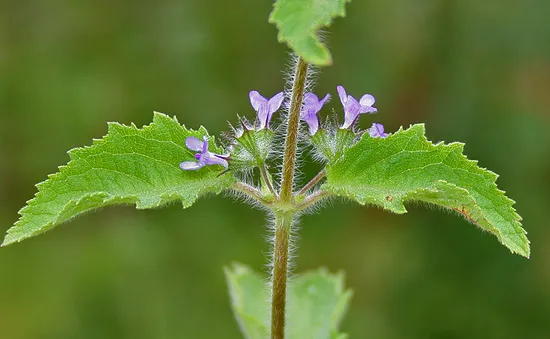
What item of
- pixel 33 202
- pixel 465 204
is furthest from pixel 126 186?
pixel 465 204

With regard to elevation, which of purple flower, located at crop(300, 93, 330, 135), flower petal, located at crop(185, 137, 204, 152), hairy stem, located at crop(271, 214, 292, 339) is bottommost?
hairy stem, located at crop(271, 214, 292, 339)

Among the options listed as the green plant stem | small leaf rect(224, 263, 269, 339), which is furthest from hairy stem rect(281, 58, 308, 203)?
small leaf rect(224, 263, 269, 339)

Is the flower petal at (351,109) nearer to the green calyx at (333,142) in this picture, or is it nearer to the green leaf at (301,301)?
the green calyx at (333,142)

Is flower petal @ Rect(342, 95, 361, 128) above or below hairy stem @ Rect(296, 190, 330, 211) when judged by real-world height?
above

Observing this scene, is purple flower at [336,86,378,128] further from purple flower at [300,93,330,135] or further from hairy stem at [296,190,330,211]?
hairy stem at [296,190,330,211]

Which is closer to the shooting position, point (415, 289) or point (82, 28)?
point (415, 289)

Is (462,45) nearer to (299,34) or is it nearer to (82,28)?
(82,28)

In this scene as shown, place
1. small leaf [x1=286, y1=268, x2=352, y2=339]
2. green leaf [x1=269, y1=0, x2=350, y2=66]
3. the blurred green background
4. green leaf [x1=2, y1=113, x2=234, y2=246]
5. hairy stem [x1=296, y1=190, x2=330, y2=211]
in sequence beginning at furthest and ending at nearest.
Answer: the blurred green background
small leaf [x1=286, y1=268, x2=352, y2=339]
hairy stem [x1=296, y1=190, x2=330, y2=211]
green leaf [x1=2, y1=113, x2=234, y2=246]
green leaf [x1=269, y1=0, x2=350, y2=66]
